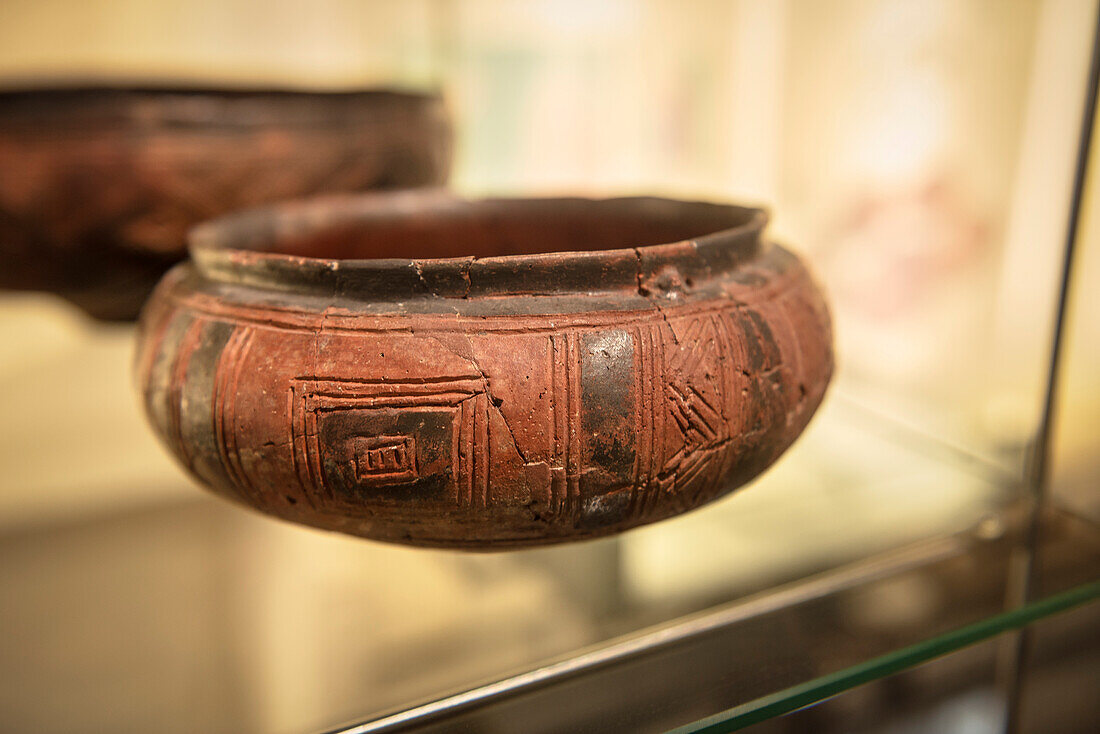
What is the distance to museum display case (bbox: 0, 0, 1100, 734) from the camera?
0.93 m

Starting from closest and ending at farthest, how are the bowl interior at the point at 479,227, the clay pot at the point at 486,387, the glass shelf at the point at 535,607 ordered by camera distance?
1. the clay pot at the point at 486,387
2. the glass shelf at the point at 535,607
3. the bowl interior at the point at 479,227

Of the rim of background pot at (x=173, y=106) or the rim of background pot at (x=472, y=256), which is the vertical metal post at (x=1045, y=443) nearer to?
the rim of background pot at (x=472, y=256)

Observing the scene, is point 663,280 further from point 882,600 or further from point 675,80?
point 675,80

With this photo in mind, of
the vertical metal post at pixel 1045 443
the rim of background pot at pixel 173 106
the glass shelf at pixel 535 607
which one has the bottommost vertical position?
the glass shelf at pixel 535 607

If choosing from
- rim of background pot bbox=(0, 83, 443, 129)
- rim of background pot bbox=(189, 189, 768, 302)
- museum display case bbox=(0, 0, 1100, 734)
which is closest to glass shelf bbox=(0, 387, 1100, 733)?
museum display case bbox=(0, 0, 1100, 734)

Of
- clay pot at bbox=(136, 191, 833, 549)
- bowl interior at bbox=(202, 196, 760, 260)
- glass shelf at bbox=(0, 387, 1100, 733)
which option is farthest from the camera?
bowl interior at bbox=(202, 196, 760, 260)

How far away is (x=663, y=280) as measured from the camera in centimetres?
64

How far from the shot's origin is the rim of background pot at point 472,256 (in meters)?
0.61

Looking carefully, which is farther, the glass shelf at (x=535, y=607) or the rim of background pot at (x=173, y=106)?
the rim of background pot at (x=173, y=106)

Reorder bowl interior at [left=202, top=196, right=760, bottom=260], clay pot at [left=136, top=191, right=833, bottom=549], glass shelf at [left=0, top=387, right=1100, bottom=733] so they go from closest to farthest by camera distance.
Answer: clay pot at [left=136, top=191, right=833, bottom=549], glass shelf at [left=0, top=387, right=1100, bottom=733], bowl interior at [left=202, top=196, right=760, bottom=260]

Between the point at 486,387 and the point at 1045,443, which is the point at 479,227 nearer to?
the point at 486,387

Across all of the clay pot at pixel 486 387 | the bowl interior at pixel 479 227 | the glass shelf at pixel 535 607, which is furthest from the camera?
the bowl interior at pixel 479 227

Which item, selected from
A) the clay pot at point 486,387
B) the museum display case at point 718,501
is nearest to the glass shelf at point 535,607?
the museum display case at point 718,501

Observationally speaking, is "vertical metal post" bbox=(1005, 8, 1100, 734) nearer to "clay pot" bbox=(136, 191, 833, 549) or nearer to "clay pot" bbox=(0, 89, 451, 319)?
"clay pot" bbox=(136, 191, 833, 549)
